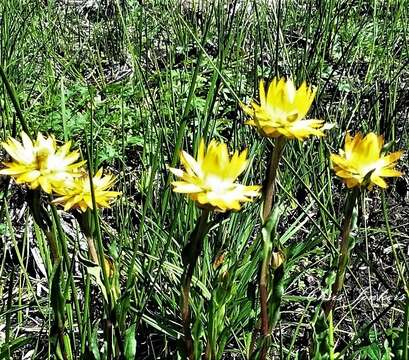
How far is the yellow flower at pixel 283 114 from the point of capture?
77 centimetres

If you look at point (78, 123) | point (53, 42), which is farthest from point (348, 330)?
point (53, 42)

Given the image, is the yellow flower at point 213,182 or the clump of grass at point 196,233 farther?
the clump of grass at point 196,233

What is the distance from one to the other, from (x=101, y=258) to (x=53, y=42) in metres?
1.81

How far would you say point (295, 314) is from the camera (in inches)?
55.2

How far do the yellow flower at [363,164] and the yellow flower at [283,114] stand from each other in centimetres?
6

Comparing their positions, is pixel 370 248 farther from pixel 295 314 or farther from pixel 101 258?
pixel 101 258

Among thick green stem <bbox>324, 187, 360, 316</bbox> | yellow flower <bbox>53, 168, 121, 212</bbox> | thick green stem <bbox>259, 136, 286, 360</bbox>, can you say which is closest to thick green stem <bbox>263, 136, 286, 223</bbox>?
thick green stem <bbox>259, 136, 286, 360</bbox>

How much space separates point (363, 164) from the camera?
854 mm

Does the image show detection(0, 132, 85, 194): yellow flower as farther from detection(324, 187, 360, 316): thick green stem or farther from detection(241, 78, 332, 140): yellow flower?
detection(324, 187, 360, 316): thick green stem

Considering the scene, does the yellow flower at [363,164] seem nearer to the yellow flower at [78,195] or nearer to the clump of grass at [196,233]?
the clump of grass at [196,233]

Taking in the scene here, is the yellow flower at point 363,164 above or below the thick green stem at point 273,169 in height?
above

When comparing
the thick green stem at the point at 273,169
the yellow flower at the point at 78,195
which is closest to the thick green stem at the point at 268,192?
the thick green stem at the point at 273,169

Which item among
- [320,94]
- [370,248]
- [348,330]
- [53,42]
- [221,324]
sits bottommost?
[221,324]

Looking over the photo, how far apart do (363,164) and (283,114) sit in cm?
13
